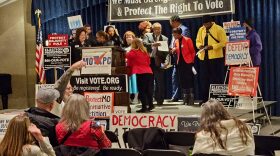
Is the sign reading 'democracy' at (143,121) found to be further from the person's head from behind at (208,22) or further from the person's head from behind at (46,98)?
the person's head from behind at (208,22)

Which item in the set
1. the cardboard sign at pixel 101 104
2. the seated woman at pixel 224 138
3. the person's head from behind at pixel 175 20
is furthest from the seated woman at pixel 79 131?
the person's head from behind at pixel 175 20

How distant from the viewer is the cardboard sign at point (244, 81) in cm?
729

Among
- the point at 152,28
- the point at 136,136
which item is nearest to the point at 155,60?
the point at 152,28

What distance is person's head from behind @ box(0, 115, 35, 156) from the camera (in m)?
3.68

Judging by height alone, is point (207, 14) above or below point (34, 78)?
above

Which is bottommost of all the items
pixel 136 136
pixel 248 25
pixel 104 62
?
pixel 136 136

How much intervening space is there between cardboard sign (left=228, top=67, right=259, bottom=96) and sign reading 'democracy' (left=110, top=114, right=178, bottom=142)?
2.00 metres

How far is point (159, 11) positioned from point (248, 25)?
180 centimetres

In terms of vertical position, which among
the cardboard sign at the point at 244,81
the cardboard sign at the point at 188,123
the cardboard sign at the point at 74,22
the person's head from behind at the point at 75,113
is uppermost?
the cardboard sign at the point at 74,22

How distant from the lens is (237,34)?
7.82 metres

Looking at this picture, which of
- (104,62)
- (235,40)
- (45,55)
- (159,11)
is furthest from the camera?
(159,11)

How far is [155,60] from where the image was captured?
897cm

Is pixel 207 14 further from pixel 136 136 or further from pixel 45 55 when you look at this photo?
pixel 136 136

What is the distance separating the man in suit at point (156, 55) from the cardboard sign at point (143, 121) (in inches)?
109
